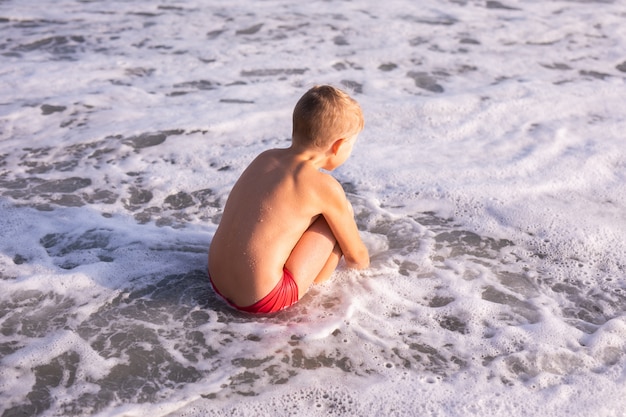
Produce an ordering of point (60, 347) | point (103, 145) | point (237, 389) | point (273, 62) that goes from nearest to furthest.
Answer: point (237, 389), point (60, 347), point (103, 145), point (273, 62)

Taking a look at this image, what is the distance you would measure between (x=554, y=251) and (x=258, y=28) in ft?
15.1

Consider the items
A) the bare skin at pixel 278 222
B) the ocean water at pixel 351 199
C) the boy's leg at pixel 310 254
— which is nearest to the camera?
the ocean water at pixel 351 199

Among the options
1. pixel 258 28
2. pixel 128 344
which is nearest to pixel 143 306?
pixel 128 344

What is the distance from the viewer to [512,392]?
3.10m

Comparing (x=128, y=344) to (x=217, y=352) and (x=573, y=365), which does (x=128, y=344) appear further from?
(x=573, y=365)

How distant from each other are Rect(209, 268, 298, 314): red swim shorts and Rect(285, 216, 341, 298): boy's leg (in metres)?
0.03

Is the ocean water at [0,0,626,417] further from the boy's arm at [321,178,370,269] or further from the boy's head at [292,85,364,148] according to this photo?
the boy's head at [292,85,364,148]

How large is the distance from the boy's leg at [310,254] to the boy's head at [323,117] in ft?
1.27

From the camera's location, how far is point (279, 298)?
11.5ft

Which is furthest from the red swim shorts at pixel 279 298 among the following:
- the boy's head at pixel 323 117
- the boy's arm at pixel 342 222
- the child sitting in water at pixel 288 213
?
the boy's head at pixel 323 117

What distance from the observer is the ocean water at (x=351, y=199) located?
316 centimetres

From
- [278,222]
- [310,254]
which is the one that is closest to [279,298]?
[310,254]

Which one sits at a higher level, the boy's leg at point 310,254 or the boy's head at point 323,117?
the boy's head at point 323,117

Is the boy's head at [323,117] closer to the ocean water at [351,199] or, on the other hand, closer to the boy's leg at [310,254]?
the boy's leg at [310,254]
